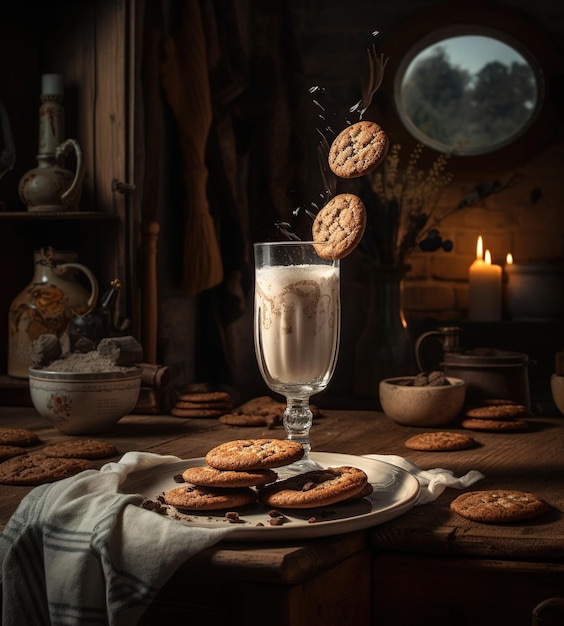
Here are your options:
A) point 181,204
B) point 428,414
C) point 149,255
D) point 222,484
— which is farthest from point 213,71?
point 222,484

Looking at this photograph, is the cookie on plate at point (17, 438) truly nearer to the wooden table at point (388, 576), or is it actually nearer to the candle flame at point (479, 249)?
the wooden table at point (388, 576)

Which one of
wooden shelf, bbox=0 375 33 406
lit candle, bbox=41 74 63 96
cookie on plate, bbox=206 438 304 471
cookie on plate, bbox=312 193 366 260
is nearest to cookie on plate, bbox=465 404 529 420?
cookie on plate, bbox=312 193 366 260

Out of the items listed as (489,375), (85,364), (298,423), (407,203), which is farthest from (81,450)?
(407,203)

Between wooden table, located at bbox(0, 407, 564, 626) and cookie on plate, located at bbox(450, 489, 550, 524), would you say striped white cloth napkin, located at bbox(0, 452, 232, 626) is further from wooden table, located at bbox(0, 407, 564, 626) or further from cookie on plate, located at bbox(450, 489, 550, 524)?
cookie on plate, located at bbox(450, 489, 550, 524)

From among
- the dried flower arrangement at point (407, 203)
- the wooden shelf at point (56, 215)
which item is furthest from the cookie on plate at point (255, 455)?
the dried flower arrangement at point (407, 203)

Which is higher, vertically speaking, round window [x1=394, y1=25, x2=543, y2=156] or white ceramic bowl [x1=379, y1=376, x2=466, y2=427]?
round window [x1=394, y1=25, x2=543, y2=156]

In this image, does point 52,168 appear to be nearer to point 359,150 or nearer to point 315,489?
point 359,150
